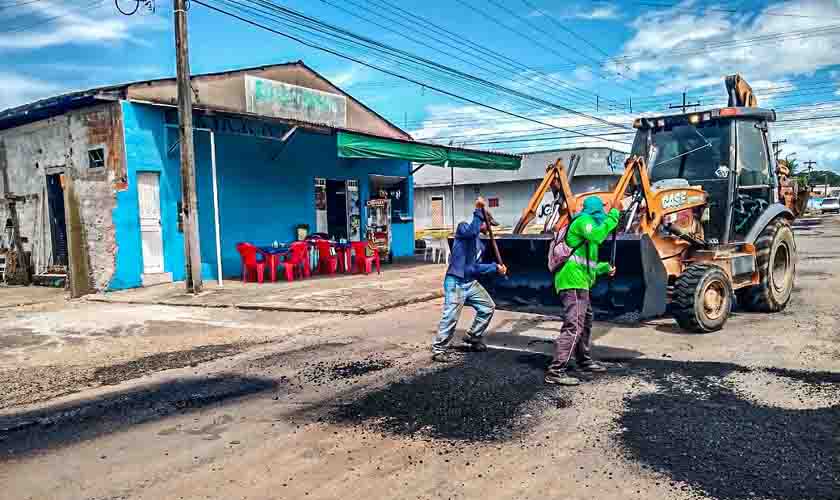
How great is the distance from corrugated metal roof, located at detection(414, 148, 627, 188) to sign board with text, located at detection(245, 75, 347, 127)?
15.7m

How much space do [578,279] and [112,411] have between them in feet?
13.7

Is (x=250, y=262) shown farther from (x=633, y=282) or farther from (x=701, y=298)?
(x=701, y=298)

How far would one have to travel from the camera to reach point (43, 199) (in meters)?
14.4

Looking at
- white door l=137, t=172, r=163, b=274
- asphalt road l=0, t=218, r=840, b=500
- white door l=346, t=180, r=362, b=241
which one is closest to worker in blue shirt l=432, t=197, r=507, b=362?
asphalt road l=0, t=218, r=840, b=500

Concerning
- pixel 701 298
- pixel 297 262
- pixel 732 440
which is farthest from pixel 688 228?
pixel 297 262

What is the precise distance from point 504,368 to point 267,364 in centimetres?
252

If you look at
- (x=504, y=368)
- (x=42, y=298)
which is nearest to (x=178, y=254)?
(x=42, y=298)

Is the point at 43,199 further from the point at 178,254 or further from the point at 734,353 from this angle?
the point at 734,353

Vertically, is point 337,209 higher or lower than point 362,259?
higher

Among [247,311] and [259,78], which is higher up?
[259,78]

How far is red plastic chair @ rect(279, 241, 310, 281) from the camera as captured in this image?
45.2 ft

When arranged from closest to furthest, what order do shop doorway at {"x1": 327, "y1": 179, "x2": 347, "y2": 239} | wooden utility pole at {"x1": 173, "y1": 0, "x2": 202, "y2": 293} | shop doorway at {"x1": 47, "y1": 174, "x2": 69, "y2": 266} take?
wooden utility pole at {"x1": 173, "y1": 0, "x2": 202, "y2": 293} < shop doorway at {"x1": 47, "y1": 174, "x2": 69, "y2": 266} < shop doorway at {"x1": 327, "y1": 179, "x2": 347, "y2": 239}

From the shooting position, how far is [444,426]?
4.42m

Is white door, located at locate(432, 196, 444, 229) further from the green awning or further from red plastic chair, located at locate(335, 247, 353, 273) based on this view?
red plastic chair, located at locate(335, 247, 353, 273)
